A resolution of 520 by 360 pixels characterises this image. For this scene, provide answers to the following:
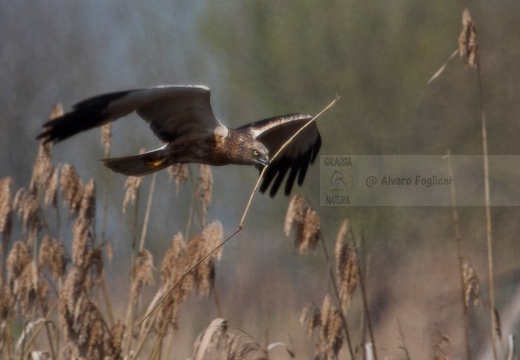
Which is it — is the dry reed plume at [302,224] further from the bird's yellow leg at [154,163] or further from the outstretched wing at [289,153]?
the outstretched wing at [289,153]

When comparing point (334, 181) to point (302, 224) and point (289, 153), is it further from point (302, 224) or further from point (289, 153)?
point (302, 224)

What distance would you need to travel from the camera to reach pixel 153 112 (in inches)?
208

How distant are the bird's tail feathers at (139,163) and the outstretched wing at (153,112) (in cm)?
22

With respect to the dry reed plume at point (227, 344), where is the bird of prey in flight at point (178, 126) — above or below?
above

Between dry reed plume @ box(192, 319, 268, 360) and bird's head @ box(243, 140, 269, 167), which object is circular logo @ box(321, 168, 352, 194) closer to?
bird's head @ box(243, 140, 269, 167)

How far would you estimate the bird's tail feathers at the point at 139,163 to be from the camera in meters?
5.07

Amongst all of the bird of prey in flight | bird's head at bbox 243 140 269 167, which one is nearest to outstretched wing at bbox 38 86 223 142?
the bird of prey in flight

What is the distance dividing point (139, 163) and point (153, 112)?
333 millimetres

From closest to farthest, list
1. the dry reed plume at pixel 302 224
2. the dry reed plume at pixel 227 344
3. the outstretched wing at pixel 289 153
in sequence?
the dry reed plume at pixel 227 344
the dry reed plume at pixel 302 224
the outstretched wing at pixel 289 153

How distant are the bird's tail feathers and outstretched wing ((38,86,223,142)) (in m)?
0.22

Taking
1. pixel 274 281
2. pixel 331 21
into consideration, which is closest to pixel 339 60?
pixel 331 21

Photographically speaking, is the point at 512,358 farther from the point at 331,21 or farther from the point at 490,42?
the point at 331,21

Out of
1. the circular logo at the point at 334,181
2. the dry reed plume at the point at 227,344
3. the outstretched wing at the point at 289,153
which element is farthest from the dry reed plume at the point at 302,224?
the circular logo at the point at 334,181

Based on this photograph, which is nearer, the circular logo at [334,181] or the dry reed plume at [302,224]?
the dry reed plume at [302,224]
